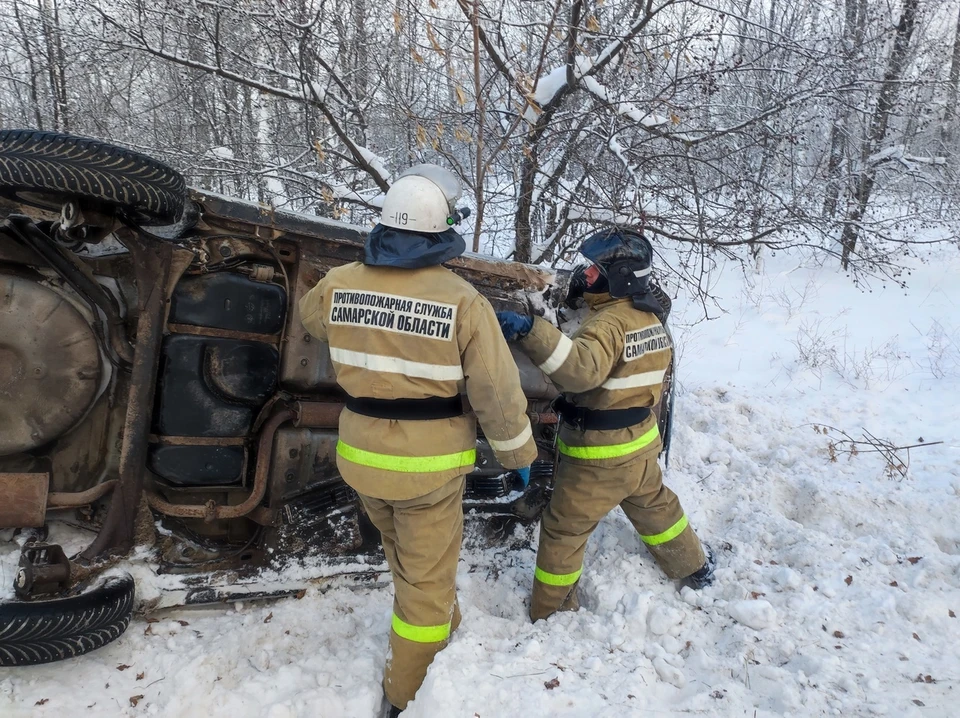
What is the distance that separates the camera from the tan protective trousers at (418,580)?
2.36m

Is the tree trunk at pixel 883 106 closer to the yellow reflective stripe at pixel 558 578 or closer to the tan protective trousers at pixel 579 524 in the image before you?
the tan protective trousers at pixel 579 524

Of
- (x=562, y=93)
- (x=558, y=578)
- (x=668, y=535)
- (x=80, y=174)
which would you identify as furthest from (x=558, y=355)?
(x=562, y=93)

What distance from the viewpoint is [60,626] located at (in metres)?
2.14

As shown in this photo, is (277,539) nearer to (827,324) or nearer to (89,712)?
(89,712)

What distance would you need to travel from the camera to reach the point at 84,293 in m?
Answer: 2.50

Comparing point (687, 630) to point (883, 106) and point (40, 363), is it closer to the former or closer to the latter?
Answer: point (40, 363)

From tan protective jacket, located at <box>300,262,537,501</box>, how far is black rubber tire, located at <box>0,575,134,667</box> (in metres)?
0.95

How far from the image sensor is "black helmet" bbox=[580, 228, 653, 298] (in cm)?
→ 281

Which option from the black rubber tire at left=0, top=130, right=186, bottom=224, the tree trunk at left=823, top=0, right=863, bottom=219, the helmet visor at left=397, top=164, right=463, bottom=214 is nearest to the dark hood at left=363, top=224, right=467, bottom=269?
the helmet visor at left=397, top=164, right=463, bottom=214

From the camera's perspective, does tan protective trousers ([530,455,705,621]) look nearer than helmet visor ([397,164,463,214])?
No

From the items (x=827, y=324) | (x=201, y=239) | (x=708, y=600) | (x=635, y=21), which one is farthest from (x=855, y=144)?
(x=201, y=239)

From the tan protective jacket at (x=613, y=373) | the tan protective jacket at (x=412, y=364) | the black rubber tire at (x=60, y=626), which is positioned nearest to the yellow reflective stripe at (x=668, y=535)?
the tan protective jacket at (x=613, y=373)

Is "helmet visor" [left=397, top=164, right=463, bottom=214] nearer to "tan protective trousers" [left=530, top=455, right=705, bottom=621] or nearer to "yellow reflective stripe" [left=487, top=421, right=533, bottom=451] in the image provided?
"yellow reflective stripe" [left=487, top=421, right=533, bottom=451]

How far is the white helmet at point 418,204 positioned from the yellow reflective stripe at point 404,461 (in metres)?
0.80
